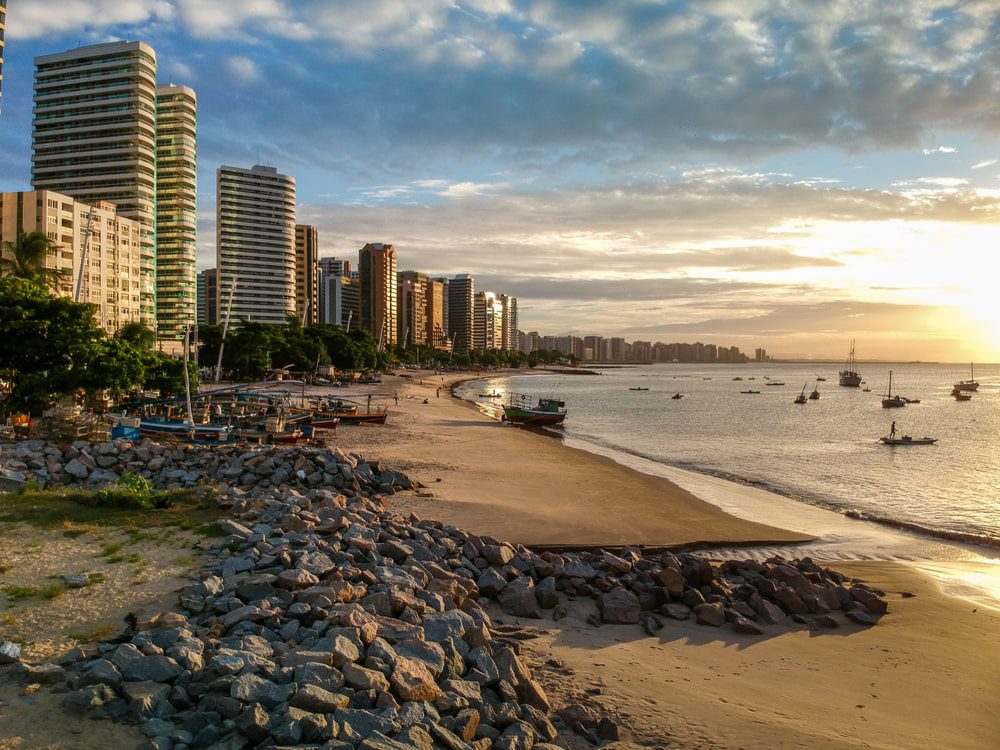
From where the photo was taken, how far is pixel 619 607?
11.6m

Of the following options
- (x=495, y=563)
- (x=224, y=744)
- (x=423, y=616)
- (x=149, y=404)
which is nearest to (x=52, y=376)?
(x=149, y=404)

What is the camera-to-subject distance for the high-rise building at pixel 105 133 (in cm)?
11506

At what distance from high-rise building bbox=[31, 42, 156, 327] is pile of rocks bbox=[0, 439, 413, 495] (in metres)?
102

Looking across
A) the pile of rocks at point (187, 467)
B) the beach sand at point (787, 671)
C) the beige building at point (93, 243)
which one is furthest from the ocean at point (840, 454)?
the beige building at point (93, 243)

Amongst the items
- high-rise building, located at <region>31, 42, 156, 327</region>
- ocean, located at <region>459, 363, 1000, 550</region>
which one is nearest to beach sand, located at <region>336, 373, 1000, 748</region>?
ocean, located at <region>459, 363, 1000, 550</region>

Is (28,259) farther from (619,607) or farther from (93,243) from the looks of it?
(93,243)

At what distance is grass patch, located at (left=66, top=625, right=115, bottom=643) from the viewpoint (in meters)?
8.09

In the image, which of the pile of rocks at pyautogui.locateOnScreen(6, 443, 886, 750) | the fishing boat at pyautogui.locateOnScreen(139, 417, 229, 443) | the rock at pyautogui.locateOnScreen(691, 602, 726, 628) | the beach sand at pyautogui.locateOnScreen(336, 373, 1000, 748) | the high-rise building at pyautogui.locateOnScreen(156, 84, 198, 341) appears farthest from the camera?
the high-rise building at pyautogui.locateOnScreen(156, 84, 198, 341)

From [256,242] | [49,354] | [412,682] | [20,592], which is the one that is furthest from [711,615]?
[256,242]

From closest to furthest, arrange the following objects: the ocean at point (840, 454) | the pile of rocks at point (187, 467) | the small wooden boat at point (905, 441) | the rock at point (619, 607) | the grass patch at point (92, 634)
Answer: the grass patch at point (92, 634) < the rock at point (619, 607) < the pile of rocks at point (187, 467) < the ocean at point (840, 454) < the small wooden boat at point (905, 441)

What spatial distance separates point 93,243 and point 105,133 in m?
29.9

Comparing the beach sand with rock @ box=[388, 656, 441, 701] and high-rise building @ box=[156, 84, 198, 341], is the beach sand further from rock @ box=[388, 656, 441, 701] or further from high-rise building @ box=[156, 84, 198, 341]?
high-rise building @ box=[156, 84, 198, 341]

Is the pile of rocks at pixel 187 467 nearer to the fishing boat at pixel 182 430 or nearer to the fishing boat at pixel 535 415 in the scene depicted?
the fishing boat at pixel 182 430

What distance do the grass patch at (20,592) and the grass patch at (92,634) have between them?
1.60m
